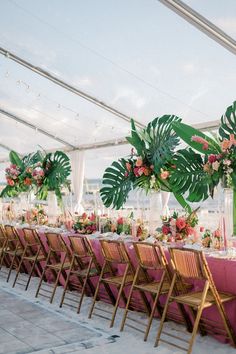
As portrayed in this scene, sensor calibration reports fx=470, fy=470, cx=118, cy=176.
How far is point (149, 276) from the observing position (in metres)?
4.25

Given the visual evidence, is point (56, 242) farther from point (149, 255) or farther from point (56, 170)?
point (56, 170)

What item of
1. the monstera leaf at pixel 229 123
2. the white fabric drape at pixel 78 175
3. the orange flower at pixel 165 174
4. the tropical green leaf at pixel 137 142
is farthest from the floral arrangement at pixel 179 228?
the white fabric drape at pixel 78 175

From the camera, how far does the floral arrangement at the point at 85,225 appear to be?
5656 mm

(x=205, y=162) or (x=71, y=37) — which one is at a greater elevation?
(x=71, y=37)

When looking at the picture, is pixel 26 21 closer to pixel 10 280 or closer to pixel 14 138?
pixel 10 280

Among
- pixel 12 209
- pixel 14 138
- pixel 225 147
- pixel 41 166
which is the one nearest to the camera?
pixel 225 147

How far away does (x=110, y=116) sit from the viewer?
345 inches

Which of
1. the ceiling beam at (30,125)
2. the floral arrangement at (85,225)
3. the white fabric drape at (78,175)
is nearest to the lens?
the floral arrangement at (85,225)

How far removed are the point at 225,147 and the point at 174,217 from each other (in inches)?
35.8

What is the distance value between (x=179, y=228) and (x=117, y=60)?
3289mm

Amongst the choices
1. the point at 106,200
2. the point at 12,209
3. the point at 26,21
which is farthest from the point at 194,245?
the point at 12,209

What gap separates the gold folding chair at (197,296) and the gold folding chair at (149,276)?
0.15 m

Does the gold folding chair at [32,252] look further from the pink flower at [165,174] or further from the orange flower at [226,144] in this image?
the orange flower at [226,144]

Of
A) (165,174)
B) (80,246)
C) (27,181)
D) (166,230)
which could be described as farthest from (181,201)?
(27,181)
